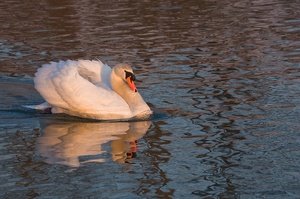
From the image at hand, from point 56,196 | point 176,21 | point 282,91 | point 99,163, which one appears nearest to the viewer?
point 56,196

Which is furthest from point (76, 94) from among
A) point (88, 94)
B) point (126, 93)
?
point (126, 93)

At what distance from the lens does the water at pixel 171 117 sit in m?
6.95

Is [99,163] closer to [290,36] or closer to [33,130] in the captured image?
[33,130]

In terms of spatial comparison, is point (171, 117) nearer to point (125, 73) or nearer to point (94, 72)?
point (125, 73)

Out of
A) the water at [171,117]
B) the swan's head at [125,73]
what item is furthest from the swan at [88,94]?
the water at [171,117]

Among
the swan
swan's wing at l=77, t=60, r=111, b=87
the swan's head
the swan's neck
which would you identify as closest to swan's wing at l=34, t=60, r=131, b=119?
the swan

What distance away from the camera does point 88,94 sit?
9.55 metres

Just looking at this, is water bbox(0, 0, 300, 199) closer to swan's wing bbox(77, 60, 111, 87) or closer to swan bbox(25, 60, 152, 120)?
swan bbox(25, 60, 152, 120)

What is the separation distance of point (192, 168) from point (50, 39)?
28.9 ft

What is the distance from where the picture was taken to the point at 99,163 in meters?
7.59

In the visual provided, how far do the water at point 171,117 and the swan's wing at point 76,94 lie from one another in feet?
0.58

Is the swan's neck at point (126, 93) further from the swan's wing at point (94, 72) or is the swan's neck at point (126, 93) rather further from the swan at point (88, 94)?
the swan's wing at point (94, 72)

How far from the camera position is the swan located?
9.55 meters

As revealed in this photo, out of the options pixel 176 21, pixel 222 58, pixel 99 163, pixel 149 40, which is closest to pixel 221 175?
pixel 99 163
